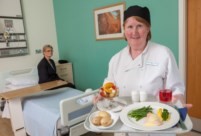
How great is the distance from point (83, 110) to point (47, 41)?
242 centimetres

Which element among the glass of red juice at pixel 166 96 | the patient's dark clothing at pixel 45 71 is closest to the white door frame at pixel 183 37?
the glass of red juice at pixel 166 96

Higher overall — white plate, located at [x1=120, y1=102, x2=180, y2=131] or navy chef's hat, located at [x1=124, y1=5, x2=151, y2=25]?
navy chef's hat, located at [x1=124, y1=5, x2=151, y2=25]

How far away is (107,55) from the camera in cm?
326

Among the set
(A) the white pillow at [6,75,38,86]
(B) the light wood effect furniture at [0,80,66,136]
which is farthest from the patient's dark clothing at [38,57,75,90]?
(B) the light wood effect furniture at [0,80,66,136]

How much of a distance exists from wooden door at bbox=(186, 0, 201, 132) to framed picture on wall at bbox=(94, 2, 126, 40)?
3.28 feet

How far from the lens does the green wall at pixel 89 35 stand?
2.42m

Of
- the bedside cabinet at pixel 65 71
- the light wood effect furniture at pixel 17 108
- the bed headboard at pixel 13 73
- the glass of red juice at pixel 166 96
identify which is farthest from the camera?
the bedside cabinet at pixel 65 71

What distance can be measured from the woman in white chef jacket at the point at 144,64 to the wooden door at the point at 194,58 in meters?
1.33

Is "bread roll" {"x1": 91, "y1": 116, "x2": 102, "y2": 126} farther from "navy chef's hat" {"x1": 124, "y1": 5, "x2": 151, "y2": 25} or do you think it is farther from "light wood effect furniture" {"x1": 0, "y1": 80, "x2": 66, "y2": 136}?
"light wood effect furniture" {"x1": 0, "y1": 80, "x2": 66, "y2": 136}

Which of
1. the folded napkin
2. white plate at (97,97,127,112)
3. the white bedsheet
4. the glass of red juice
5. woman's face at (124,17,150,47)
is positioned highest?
woman's face at (124,17,150,47)

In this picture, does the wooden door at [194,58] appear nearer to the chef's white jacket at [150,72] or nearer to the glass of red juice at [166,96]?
the chef's white jacket at [150,72]

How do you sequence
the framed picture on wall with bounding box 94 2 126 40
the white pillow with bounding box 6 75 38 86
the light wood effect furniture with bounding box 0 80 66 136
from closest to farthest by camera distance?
1. the light wood effect furniture with bounding box 0 80 66 136
2. the framed picture on wall with bounding box 94 2 126 40
3. the white pillow with bounding box 6 75 38 86

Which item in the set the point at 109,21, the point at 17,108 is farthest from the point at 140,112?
the point at 109,21

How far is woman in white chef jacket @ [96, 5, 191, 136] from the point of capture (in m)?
1.10
